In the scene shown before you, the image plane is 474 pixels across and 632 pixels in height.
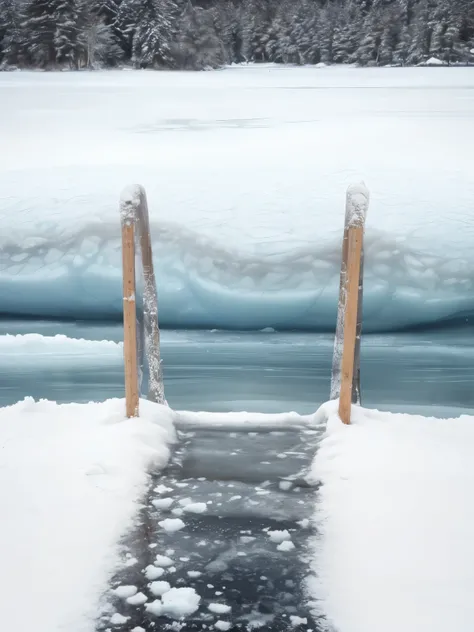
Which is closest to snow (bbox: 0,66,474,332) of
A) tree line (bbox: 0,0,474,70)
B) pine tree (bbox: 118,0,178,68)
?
tree line (bbox: 0,0,474,70)

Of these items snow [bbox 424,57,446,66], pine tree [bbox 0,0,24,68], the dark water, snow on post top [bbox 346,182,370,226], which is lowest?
the dark water

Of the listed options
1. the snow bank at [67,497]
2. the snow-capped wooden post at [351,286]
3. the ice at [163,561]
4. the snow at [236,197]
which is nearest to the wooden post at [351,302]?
the snow-capped wooden post at [351,286]

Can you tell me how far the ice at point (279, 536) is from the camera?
1.95 metres

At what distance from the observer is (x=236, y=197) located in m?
6.53

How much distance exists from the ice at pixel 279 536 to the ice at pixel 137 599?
43 centimetres

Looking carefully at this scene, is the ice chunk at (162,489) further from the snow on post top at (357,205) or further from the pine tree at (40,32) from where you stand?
the pine tree at (40,32)

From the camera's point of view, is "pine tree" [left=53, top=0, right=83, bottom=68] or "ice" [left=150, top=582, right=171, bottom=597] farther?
"pine tree" [left=53, top=0, right=83, bottom=68]

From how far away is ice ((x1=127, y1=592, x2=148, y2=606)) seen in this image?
1.64 m

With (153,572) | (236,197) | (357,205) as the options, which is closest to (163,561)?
(153,572)

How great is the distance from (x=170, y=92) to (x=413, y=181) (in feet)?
11.1

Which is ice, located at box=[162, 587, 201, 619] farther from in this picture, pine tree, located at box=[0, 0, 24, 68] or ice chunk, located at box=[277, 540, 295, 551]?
pine tree, located at box=[0, 0, 24, 68]

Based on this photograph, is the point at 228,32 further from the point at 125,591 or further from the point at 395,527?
the point at 125,591

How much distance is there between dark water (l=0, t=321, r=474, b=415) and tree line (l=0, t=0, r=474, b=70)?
3793 millimetres

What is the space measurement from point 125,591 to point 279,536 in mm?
483
